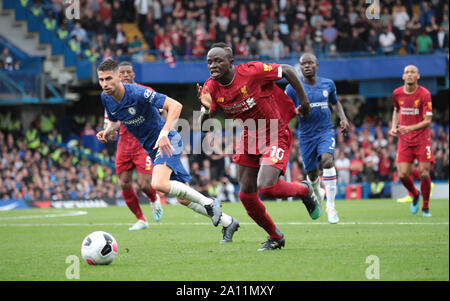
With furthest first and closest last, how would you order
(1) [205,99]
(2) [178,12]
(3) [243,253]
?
(2) [178,12], (1) [205,99], (3) [243,253]

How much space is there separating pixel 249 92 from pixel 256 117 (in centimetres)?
36

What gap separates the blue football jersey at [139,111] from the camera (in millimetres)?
9766

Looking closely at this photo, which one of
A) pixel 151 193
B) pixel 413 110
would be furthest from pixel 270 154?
pixel 413 110

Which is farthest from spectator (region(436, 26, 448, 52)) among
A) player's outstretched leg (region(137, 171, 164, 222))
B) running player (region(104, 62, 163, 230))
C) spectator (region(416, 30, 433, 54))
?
running player (region(104, 62, 163, 230))

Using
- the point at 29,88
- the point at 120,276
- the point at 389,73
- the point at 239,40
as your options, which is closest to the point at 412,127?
the point at 120,276

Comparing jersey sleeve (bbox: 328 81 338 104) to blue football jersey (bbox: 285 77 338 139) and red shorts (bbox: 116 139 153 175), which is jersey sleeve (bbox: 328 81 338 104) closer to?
blue football jersey (bbox: 285 77 338 139)

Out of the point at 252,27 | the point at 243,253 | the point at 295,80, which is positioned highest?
the point at 252,27

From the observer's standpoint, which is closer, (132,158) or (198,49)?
(132,158)

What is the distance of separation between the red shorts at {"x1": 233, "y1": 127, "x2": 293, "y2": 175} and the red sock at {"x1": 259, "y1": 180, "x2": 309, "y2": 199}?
0.63 feet

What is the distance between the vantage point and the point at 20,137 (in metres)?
28.6

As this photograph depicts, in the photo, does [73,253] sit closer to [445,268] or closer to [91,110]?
[445,268]

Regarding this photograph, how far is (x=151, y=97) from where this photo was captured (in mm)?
9594

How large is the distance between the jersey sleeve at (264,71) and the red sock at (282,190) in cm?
130

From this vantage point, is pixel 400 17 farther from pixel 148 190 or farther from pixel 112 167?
pixel 148 190
